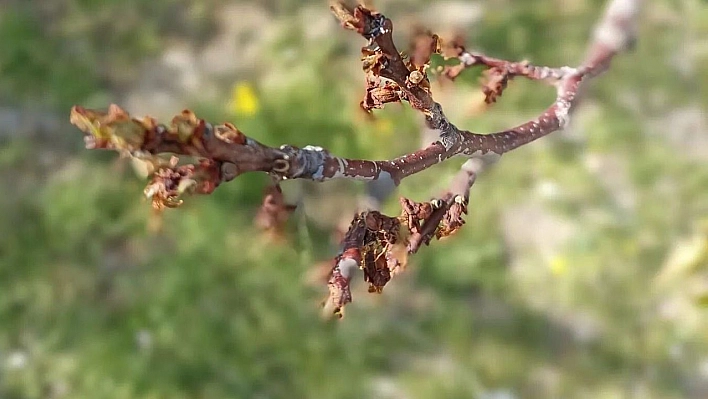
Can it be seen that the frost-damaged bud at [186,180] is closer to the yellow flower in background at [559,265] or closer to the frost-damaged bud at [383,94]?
the frost-damaged bud at [383,94]

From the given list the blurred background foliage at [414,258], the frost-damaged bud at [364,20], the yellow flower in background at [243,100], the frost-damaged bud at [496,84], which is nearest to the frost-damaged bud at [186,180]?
the frost-damaged bud at [364,20]

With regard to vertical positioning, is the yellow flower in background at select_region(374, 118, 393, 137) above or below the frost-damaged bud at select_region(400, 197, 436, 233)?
above

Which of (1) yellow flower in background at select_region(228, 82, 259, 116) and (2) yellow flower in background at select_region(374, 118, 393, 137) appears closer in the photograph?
(2) yellow flower in background at select_region(374, 118, 393, 137)

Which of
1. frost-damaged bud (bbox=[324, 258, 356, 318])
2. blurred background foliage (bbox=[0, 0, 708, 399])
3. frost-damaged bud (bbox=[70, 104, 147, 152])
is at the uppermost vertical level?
blurred background foliage (bbox=[0, 0, 708, 399])

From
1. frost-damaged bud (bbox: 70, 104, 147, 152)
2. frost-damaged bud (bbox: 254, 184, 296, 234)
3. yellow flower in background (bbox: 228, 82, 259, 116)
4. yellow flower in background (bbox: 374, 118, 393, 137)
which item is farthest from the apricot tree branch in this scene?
yellow flower in background (bbox: 228, 82, 259, 116)

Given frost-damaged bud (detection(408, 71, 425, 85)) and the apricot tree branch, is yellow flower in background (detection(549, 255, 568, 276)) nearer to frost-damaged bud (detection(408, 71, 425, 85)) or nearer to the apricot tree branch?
the apricot tree branch

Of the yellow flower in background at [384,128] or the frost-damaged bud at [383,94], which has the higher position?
the yellow flower in background at [384,128]

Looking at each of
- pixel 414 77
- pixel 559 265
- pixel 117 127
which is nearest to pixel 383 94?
pixel 414 77

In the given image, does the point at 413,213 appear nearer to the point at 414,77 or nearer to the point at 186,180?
the point at 414,77
